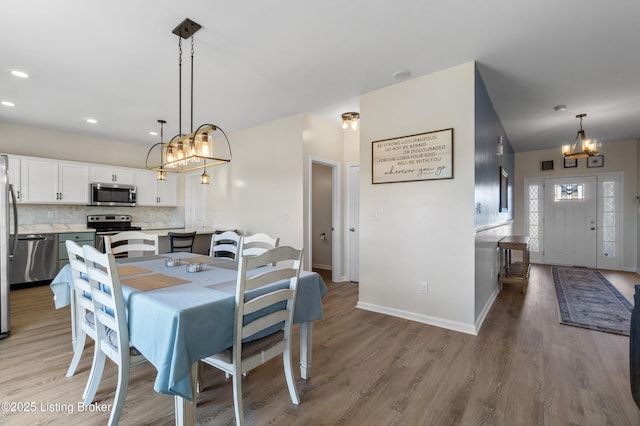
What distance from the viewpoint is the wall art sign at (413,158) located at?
9.93 feet

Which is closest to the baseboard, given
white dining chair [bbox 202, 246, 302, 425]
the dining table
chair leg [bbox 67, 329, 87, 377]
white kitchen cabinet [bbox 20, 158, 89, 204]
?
the dining table

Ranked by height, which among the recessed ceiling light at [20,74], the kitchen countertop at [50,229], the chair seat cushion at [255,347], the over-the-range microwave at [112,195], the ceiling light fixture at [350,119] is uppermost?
the recessed ceiling light at [20,74]

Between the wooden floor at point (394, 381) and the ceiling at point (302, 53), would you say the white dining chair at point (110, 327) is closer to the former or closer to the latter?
the wooden floor at point (394, 381)

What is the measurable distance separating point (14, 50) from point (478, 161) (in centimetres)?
440

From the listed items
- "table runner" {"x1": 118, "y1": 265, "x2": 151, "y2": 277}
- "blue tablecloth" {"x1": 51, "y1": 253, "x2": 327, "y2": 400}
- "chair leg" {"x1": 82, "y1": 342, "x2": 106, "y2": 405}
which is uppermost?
"table runner" {"x1": 118, "y1": 265, "x2": 151, "y2": 277}

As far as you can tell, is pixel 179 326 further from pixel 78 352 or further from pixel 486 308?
pixel 486 308

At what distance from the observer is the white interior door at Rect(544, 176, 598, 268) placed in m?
6.44

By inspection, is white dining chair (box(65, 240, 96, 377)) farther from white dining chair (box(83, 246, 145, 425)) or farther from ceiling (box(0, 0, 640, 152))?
ceiling (box(0, 0, 640, 152))

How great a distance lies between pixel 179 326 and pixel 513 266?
17.4 ft

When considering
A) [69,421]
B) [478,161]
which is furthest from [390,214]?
[69,421]

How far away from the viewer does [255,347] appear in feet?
5.42

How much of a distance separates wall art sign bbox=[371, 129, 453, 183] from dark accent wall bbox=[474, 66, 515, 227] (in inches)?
11.7

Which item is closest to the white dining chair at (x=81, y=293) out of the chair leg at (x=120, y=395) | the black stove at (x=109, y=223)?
the chair leg at (x=120, y=395)

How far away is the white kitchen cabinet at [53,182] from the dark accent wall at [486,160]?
6.20 meters
